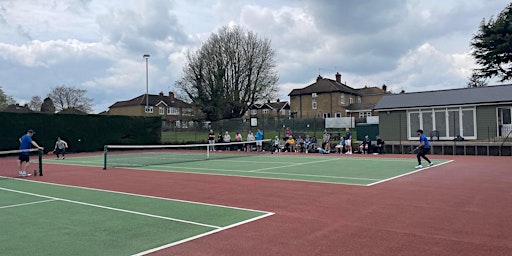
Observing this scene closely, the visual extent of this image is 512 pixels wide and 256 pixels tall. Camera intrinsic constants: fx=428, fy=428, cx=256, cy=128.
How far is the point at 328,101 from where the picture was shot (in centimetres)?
6206

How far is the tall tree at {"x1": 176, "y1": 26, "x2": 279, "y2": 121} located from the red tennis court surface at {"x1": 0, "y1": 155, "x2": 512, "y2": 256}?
33.8 meters

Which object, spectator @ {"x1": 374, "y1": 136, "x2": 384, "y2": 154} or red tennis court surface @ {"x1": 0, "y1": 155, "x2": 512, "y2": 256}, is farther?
spectator @ {"x1": 374, "y1": 136, "x2": 384, "y2": 154}

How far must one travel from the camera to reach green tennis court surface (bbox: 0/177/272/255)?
5836 mm

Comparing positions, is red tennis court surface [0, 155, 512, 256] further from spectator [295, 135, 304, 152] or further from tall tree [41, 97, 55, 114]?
tall tree [41, 97, 55, 114]

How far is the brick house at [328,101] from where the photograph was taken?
201ft

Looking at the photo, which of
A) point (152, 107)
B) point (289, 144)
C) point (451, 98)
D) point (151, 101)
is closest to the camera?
point (451, 98)

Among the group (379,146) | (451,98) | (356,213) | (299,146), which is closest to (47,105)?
(299,146)

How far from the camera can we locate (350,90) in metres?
65.6

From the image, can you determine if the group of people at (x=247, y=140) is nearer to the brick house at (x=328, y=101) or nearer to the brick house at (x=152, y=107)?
the brick house at (x=328, y=101)

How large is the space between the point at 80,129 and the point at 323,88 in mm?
38635

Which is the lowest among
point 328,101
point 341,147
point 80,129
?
point 341,147

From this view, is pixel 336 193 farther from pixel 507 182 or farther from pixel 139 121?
pixel 139 121

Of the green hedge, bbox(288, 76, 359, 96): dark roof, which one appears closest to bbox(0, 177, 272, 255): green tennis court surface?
the green hedge

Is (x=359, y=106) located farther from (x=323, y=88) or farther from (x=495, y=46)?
(x=495, y=46)
